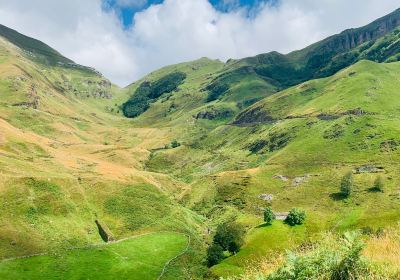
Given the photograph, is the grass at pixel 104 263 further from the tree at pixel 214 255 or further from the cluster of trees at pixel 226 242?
the cluster of trees at pixel 226 242

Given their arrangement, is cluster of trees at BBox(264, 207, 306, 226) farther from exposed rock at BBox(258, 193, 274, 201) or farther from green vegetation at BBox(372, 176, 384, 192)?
green vegetation at BBox(372, 176, 384, 192)

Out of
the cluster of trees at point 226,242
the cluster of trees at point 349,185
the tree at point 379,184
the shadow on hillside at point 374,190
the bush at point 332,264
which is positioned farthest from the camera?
the cluster of trees at point 349,185

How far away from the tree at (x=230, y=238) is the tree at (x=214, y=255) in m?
6.05

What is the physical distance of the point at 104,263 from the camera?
12531cm

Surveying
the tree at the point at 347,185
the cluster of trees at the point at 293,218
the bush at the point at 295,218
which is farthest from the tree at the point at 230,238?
the tree at the point at 347,185

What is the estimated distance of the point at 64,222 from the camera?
139m

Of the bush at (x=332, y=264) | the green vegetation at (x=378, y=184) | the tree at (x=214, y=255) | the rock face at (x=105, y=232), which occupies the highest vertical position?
the bush at (x=332, y=264)

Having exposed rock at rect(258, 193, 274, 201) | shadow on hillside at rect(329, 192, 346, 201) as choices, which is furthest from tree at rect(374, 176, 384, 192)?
exposed rock at rect(258, 193, 274, 201)

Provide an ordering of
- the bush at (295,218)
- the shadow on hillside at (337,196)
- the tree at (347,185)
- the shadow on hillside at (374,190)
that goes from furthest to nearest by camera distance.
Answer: the tree at (347,185)
the shadow on hillside at (337,196)
the shadow on hillside at (374,190)
the bush at (295,218)

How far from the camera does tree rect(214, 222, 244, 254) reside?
139500 millimetres

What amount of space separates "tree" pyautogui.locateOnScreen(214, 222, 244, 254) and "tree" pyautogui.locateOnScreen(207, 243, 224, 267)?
19.8 feet

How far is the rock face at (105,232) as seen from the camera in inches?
5551

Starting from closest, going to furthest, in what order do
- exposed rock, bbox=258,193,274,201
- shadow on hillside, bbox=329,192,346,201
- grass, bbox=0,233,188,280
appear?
grass, bbox=0,233,188,280 → shadow on hillside, bbox=329,192,346,201 → exposed rock, bbox=258,193,274,201

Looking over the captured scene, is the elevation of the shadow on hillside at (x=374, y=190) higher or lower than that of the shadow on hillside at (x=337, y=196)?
higher
